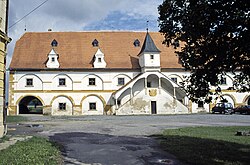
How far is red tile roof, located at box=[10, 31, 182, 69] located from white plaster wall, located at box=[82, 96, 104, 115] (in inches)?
192

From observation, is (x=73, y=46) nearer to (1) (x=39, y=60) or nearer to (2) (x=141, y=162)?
(1) (x=39, y=60)

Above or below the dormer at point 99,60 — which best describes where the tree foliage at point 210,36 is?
below

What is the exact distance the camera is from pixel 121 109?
4041cm

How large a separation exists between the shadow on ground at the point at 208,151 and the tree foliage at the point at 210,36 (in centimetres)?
208

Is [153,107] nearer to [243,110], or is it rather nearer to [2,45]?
[243,110]

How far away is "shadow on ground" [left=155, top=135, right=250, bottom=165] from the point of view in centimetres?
862

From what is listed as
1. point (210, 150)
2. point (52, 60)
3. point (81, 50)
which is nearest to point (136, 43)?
point (81, 50)

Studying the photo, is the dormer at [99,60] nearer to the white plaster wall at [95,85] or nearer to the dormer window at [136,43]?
the white plaster wall at [95,85]

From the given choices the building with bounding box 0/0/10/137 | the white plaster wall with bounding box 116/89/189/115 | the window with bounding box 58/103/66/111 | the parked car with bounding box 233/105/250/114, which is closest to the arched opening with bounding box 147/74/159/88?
the white plaster wall with bounding box 116/89/189/115

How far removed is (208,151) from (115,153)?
3332mm

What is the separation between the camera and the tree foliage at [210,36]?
7.15 m

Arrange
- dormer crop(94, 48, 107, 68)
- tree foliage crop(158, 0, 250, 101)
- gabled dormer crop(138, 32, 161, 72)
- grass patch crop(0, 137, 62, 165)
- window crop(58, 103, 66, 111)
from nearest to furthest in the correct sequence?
tree foliage crop(158, 0, 250, 101) → grass patch crop(0, 137, 62, 165) → window crop(58, 103, 66, 111) → gabled dormer crop(138, 32, 161, 72) → dormer crop(94, 48, 107, 68)

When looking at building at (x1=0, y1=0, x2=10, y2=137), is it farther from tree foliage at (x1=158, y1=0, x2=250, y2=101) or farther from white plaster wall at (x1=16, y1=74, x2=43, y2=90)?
white plaster wall at (x1=16, y1=74, x2=43, y2=90)

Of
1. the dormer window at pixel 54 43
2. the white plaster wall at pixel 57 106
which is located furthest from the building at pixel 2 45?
the dormer window at pixel 54 43
